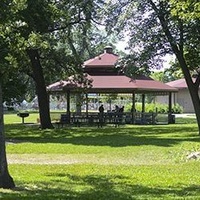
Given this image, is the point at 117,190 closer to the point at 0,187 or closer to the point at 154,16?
the point at 0,187

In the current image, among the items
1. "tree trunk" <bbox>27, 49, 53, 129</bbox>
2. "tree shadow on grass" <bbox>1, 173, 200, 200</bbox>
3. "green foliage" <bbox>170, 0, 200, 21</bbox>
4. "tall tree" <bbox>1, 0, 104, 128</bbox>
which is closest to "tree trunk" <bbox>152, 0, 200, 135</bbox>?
"tall tree" <bbox>1, 0, 104, 128</bbox>

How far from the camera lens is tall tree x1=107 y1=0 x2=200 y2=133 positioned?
2150 cm

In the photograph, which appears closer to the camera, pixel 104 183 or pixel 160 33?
pixel 104 183

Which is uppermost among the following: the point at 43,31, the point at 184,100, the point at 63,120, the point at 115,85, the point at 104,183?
the point at 43,31

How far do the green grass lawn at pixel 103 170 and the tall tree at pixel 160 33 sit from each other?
3688 millimetres

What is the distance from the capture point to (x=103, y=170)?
14406 millimetres

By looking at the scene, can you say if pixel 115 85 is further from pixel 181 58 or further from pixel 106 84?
pixel 181 58

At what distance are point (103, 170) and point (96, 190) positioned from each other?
357 cm

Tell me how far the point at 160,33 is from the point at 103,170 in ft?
35.0

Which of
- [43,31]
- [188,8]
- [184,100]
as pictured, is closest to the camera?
[188,8]

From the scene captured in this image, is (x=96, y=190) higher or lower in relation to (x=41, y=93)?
lower

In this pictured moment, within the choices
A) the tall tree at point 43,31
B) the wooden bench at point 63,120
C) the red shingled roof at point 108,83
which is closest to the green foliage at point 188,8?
the tall tree at point 43,31

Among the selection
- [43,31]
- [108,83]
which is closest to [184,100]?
[108,83]

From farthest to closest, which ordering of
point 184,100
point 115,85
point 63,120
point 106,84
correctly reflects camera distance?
point 184,100
point 106,84
point 115,85
point 63,120
